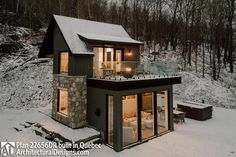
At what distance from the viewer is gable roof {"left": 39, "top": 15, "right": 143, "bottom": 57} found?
10.3 m

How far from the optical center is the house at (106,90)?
894 cm

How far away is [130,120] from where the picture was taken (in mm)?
9617

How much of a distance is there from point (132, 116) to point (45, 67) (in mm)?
14425

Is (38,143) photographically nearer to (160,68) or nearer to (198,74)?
(160,68)

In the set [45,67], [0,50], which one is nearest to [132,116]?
[45,67]

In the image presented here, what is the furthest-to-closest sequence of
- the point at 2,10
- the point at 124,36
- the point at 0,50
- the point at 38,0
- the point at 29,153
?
1. the point at 38,0
2. the point at 2,10
3. the point at 0,50
4. the point at 124,36
5. the point at 29,153

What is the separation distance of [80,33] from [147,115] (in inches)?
250

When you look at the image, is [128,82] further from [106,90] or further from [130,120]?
[130,120]

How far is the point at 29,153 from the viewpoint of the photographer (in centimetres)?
811

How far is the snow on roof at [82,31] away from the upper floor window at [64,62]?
117cm

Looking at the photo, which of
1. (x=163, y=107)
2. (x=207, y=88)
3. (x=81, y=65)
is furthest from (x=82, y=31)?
(x=207, y=88)

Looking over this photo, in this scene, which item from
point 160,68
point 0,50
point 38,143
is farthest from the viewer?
point 0,50

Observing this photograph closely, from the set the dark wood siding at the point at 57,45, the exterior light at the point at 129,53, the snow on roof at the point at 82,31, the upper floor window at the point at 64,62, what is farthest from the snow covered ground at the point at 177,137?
the exterior light at the point at 129,53

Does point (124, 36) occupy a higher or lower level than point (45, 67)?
higher
